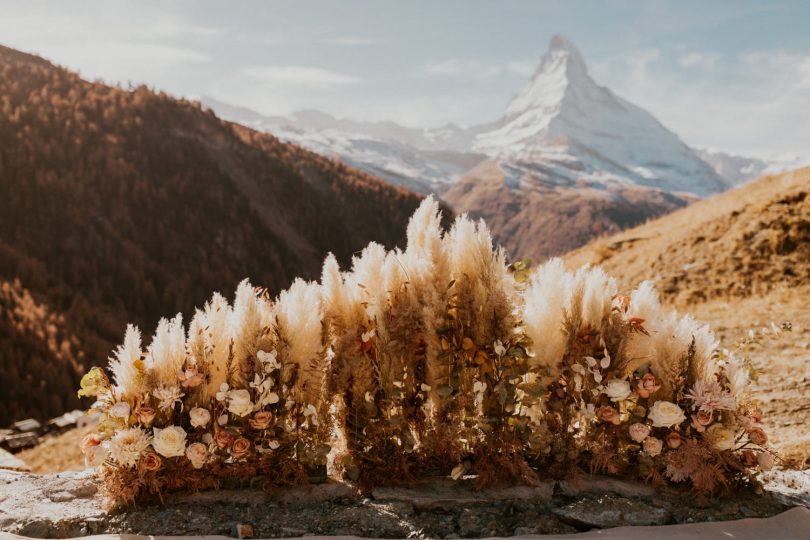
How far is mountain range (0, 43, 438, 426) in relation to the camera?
1352cm

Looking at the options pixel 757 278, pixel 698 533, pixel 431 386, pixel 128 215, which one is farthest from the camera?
pixel 128 215

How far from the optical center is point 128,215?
20.6 meters

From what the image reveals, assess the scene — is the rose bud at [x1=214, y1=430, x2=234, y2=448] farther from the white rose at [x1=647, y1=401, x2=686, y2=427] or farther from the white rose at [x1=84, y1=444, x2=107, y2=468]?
the white rose at [x1=647, y1=401, x2=686, y2=427]

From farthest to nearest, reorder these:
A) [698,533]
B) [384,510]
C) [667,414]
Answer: [667,414] < [384,510] < [698,533]

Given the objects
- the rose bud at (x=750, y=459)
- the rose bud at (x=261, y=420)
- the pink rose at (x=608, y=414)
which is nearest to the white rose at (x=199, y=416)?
the rose bud at (x=261, y=420)

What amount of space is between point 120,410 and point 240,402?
0.67m

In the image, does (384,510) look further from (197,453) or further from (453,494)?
(197,453)

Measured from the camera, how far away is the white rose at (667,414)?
333cm

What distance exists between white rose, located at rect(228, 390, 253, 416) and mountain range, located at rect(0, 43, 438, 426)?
970 centimetres

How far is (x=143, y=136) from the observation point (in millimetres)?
25250

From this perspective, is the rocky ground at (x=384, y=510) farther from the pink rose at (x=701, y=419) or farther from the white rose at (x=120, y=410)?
the white rose at (x=120, y=410)

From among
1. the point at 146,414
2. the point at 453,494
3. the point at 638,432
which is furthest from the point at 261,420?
the point at 638,432

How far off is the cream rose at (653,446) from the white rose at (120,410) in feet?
9.74

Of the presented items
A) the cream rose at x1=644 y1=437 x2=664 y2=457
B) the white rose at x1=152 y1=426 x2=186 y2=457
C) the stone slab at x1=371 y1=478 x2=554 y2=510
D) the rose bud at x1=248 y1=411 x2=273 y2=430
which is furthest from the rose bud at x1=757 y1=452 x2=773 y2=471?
the white rose at x1=152 y1=426 x2=186 y2=457
